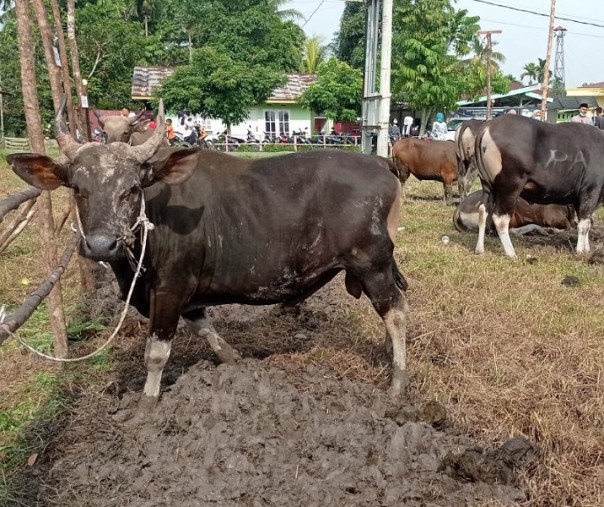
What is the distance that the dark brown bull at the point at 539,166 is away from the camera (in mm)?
8234

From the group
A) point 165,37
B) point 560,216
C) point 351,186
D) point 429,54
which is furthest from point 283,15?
point 351,186

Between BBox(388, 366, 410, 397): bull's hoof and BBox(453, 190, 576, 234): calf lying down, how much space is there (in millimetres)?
5937

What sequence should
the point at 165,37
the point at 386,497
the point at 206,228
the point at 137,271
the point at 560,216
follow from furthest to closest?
the point at 165,37, the point at 560,216, the point at 206,228, the point at 137,271, the point at 386,497

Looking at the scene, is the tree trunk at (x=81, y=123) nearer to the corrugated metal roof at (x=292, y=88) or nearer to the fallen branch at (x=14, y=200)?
the fallen branch at (x=14, y=200)

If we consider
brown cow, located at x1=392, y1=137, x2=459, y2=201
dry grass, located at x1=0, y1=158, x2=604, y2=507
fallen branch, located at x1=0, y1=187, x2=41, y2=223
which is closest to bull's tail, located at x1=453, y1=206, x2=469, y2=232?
dry grass, located at x1=0, y1=158, x2=604, y2=507

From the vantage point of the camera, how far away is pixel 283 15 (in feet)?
173

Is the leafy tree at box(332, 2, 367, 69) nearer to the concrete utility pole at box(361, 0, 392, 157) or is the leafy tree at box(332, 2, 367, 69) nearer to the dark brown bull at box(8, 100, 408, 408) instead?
the concrete utility pole at box(361, 0, 392, 157)

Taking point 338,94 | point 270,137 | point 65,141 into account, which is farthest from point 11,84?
point 65,141

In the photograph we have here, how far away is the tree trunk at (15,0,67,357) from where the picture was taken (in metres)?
4.87

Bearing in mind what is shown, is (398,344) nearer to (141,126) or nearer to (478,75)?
(141,126)

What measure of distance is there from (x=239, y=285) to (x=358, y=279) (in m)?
0.89

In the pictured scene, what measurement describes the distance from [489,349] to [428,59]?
32.9 m

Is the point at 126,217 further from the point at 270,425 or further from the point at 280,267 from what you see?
the point at 270,425

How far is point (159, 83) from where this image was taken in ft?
120
